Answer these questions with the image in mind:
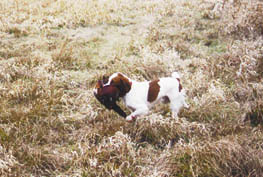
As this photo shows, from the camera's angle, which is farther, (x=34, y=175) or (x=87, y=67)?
(x=87, y=67)

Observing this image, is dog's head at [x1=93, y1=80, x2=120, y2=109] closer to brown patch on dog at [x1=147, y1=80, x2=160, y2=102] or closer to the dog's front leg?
the dog's front leg

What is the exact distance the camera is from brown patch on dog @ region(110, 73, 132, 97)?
3516mm

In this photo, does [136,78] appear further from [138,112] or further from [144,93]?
[138,112]

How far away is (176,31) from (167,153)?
4.96 meters

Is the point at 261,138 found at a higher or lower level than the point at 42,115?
higher

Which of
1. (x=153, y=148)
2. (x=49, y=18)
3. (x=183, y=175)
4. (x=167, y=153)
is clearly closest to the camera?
(x=183, y=175)

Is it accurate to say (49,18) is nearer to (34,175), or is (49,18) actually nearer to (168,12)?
(168,12)

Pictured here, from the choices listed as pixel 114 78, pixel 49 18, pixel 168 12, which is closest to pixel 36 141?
pixel 114 78

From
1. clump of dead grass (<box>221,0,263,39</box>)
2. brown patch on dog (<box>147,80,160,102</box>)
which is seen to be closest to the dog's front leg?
brown patch on dog (<box>147,80,160,102</box>)

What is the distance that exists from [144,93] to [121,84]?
0.36m

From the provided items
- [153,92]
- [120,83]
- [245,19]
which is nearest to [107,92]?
[120,83]

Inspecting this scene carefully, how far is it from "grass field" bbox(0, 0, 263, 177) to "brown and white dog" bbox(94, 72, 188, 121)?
241 mm

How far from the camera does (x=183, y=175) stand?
3.11 meters

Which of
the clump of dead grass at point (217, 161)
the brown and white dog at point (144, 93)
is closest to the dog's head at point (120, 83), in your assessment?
the brown and white dog at point (144, 93)
